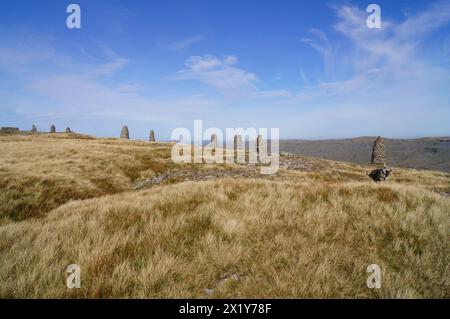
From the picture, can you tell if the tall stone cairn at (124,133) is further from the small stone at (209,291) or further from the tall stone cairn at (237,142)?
the small stone at (209,291)

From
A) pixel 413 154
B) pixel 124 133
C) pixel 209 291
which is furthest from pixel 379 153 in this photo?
pixel 413 154

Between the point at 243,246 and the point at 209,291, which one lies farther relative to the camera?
the point at 243,246

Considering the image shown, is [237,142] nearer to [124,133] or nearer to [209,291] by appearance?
[124,133]

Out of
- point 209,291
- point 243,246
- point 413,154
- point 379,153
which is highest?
point 379,153

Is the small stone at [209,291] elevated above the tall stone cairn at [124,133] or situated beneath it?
situated beneath

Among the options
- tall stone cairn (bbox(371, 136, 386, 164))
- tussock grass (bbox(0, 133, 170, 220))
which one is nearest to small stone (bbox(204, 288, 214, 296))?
tussock grass (bbox(0, 133, 170, 220))

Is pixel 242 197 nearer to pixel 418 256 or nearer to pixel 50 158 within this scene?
pixel 418 256

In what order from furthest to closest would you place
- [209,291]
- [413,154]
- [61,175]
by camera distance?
[413,154], [61,175], [209,291]

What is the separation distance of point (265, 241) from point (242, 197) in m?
3.10

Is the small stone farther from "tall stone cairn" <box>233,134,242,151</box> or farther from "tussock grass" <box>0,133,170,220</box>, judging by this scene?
"tall stone cairn" <box>233,134,242,151</box>

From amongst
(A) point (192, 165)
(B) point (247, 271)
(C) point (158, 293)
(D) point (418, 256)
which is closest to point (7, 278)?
(C) point (158, 293)

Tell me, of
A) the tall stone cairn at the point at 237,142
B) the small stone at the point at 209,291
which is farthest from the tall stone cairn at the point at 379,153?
the small stone at the point at 209,291

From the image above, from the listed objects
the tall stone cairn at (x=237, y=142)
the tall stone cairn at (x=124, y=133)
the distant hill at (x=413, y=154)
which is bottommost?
the distant hill at (x=413, y=154)

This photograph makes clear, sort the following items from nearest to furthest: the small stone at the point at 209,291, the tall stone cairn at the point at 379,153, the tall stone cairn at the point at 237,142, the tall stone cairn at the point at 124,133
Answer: the small stone at the point at 209,291
the tall stone cairn at the point at 379,153
the tall stone cairn at the point at 237,142
the tall stone cairn at the point at 124,133
